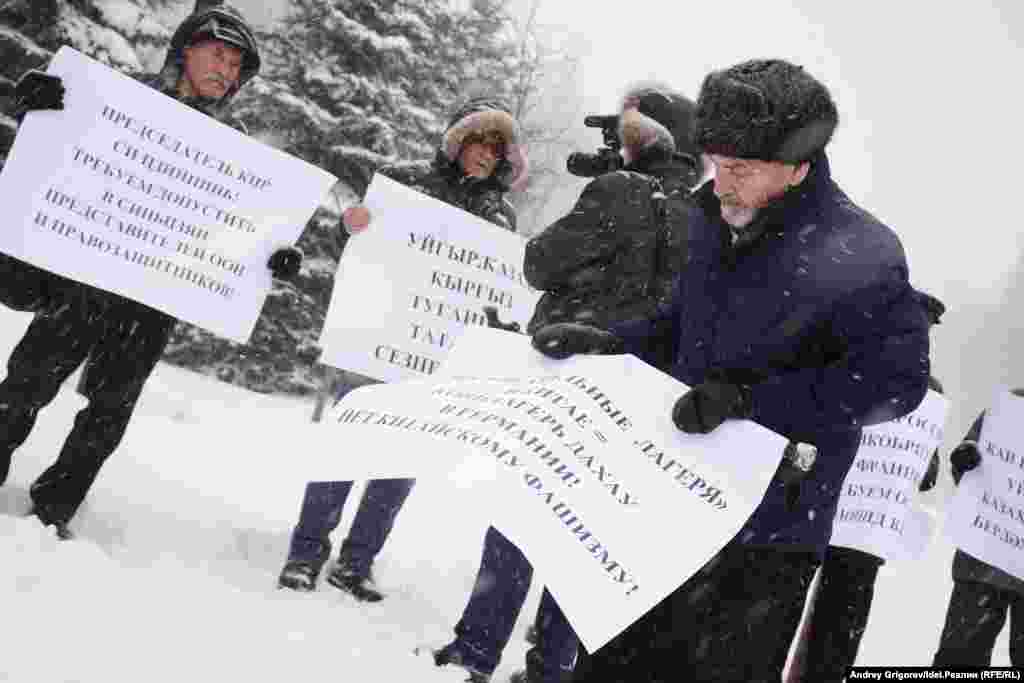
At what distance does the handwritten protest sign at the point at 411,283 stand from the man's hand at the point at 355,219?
53mm

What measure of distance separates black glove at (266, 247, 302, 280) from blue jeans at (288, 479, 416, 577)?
101 cm

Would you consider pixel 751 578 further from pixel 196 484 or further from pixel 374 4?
pixel 374 4

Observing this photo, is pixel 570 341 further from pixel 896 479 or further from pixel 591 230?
pixel 896 479

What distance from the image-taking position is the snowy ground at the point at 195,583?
8.93 feet

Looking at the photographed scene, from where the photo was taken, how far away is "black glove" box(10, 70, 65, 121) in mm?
3496

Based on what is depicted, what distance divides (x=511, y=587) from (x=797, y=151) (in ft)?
7.12

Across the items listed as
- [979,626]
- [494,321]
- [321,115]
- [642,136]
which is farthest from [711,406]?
[321,115]

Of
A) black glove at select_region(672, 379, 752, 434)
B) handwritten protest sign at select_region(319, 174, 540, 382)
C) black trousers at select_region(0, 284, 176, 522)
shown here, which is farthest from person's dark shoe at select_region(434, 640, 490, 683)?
black glove at select_region(672, 379, 752, 434)

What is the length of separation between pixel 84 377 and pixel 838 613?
3.83m

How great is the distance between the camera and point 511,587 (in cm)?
355

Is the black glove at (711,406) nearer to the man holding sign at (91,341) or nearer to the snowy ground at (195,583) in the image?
the snowy ground at (195,583)

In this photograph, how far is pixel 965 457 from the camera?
518cm

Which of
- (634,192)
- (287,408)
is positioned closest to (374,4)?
(287,408)

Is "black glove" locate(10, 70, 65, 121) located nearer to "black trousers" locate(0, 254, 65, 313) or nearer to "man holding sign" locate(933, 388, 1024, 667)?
"black trousers" locate(0, 254, 65, 313)
